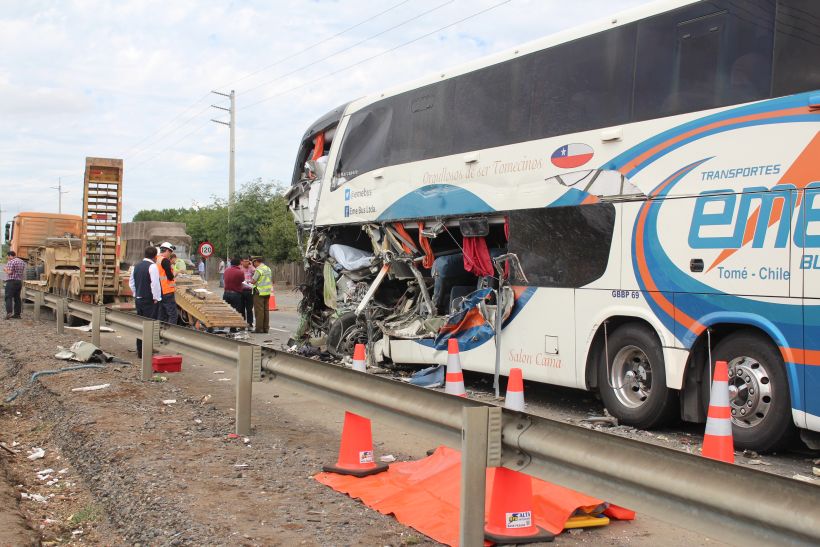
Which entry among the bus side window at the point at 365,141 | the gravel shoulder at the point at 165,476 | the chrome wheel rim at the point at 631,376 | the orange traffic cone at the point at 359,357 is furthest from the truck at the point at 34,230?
the chrome wheel rim at the point at 631,376

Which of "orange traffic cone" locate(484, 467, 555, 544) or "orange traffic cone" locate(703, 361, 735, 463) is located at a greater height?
"orange traffic cone" locate(703, 361, 735, 463)

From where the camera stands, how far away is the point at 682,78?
24.6ft

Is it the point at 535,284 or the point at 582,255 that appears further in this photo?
the point at 535,284

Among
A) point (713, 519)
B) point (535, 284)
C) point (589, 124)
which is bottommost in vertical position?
point (713, 519)

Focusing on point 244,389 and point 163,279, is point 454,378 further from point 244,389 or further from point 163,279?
point 163,279

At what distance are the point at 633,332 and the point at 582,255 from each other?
104cm

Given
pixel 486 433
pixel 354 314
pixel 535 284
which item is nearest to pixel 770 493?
pixel 486 433

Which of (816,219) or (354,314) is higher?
(816,219)

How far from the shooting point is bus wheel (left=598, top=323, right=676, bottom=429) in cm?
769

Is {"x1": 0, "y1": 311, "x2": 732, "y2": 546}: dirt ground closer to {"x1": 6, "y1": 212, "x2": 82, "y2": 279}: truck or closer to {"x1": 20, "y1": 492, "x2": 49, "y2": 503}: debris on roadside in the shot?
{"x1": 20, "y1": 492, "x2": 49, "y2": 503}: debris on roadside

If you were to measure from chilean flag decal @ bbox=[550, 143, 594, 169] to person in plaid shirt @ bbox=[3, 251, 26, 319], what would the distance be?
16.4 meters

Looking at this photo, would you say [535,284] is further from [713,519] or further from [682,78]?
[713,519]

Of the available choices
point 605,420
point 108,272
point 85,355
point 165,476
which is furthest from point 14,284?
point 605,420

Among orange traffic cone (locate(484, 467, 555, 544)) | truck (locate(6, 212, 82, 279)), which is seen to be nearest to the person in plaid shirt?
truck (locate(6, 212, 82, 279))
